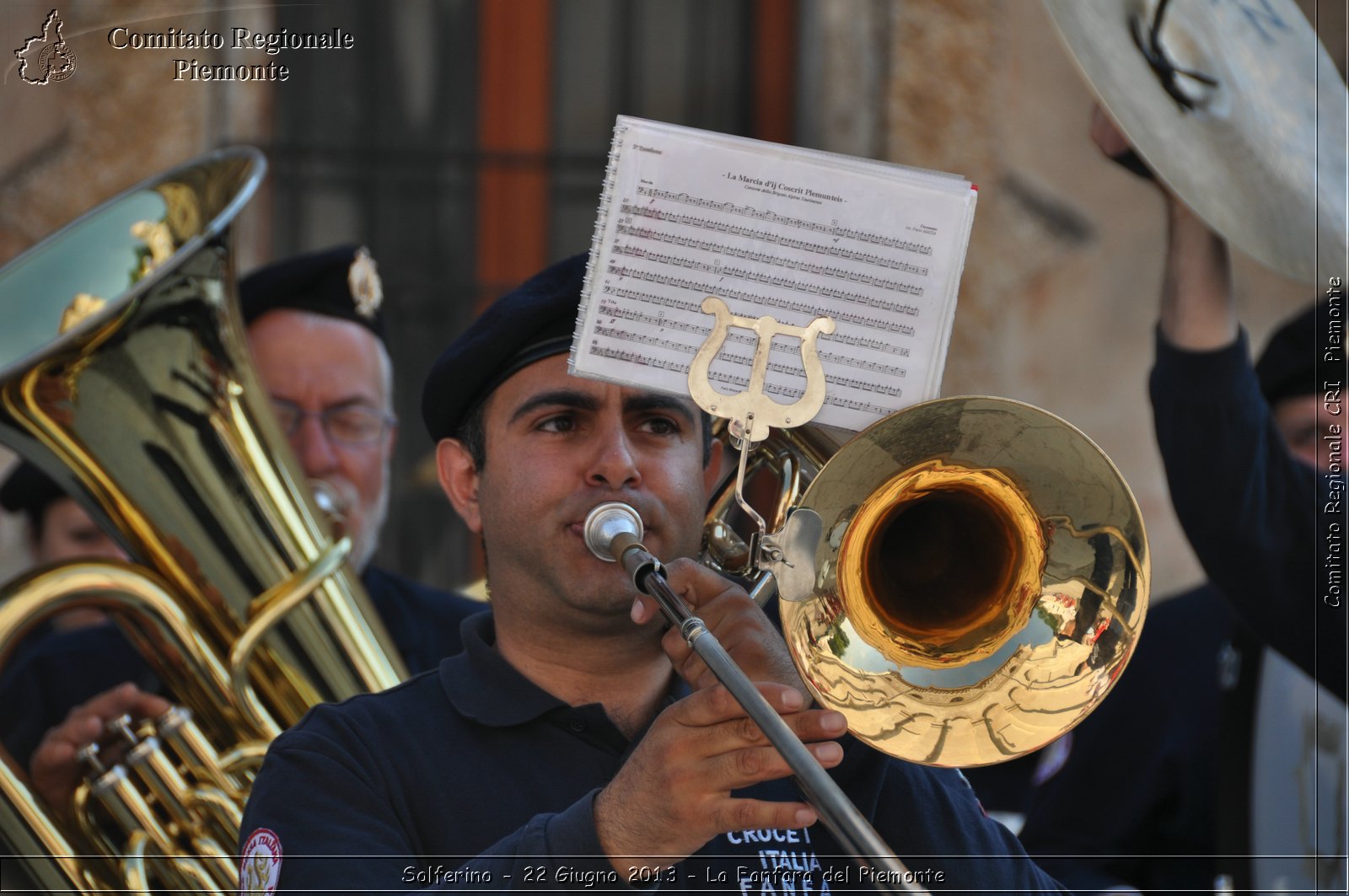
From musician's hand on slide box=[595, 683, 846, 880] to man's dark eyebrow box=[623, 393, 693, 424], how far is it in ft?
1.70

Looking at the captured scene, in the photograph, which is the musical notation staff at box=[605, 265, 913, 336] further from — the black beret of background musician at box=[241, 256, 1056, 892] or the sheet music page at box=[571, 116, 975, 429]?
the black beret of background musician at box=[241, 256, 1056, 892]

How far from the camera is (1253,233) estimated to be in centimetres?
221

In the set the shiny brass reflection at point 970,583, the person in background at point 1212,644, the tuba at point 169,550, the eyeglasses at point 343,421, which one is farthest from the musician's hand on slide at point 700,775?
the eyeglasses at point 343,421

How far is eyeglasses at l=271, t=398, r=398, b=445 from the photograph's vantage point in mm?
3115

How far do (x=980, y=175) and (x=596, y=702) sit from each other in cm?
301

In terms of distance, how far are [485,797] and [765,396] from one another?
599 millimetres

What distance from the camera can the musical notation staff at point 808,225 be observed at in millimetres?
1668

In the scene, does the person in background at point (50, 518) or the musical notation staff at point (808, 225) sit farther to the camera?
the person in background at point (50, 518)

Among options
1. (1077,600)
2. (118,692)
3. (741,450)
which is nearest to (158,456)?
(118,692)

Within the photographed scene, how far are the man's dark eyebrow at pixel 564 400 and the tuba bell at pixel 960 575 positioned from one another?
236mm

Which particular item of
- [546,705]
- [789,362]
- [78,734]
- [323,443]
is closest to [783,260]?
[789,362]

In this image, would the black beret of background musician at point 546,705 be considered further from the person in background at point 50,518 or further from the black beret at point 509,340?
the person in background at point 50,518

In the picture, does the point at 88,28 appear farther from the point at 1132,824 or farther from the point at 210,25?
the point at 1132,824

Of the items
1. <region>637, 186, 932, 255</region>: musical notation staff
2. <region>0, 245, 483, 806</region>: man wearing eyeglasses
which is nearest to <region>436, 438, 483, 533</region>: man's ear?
<region>637, 186, 932, 255</region>: musical notation staff
